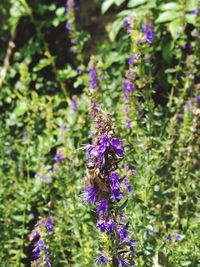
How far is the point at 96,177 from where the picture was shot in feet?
7.18

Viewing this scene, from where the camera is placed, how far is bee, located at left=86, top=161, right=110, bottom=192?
2184 mm

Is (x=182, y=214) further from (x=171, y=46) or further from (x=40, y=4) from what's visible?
(x=40, y=4)

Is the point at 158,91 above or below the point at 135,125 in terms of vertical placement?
above

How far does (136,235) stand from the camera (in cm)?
306

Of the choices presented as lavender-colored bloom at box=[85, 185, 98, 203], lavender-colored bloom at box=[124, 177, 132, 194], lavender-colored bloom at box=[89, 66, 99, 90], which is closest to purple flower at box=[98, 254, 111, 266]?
lavender-colored bloom at box=[85, 185, 98, 203]

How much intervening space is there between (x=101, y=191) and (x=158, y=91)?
2748 mm

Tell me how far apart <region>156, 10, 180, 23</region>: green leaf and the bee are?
8.01 feet

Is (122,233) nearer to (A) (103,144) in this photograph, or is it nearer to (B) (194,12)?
(A) (103,144)

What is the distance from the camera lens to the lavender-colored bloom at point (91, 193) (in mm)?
2225

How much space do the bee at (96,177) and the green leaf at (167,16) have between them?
8.01ft

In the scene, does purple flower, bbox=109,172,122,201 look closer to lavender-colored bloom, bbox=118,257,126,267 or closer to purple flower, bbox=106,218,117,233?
purple flower, bbox=106,218,117,233

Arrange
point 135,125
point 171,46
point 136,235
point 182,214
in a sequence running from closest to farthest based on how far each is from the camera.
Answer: point 136,235 → point 135,125 → point 182,214 → point 171,46

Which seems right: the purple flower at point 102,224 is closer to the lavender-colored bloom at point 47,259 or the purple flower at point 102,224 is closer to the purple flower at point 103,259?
the purple flower at point 103,259

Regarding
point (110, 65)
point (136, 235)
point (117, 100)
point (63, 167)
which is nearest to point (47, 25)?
point (110, 65)
